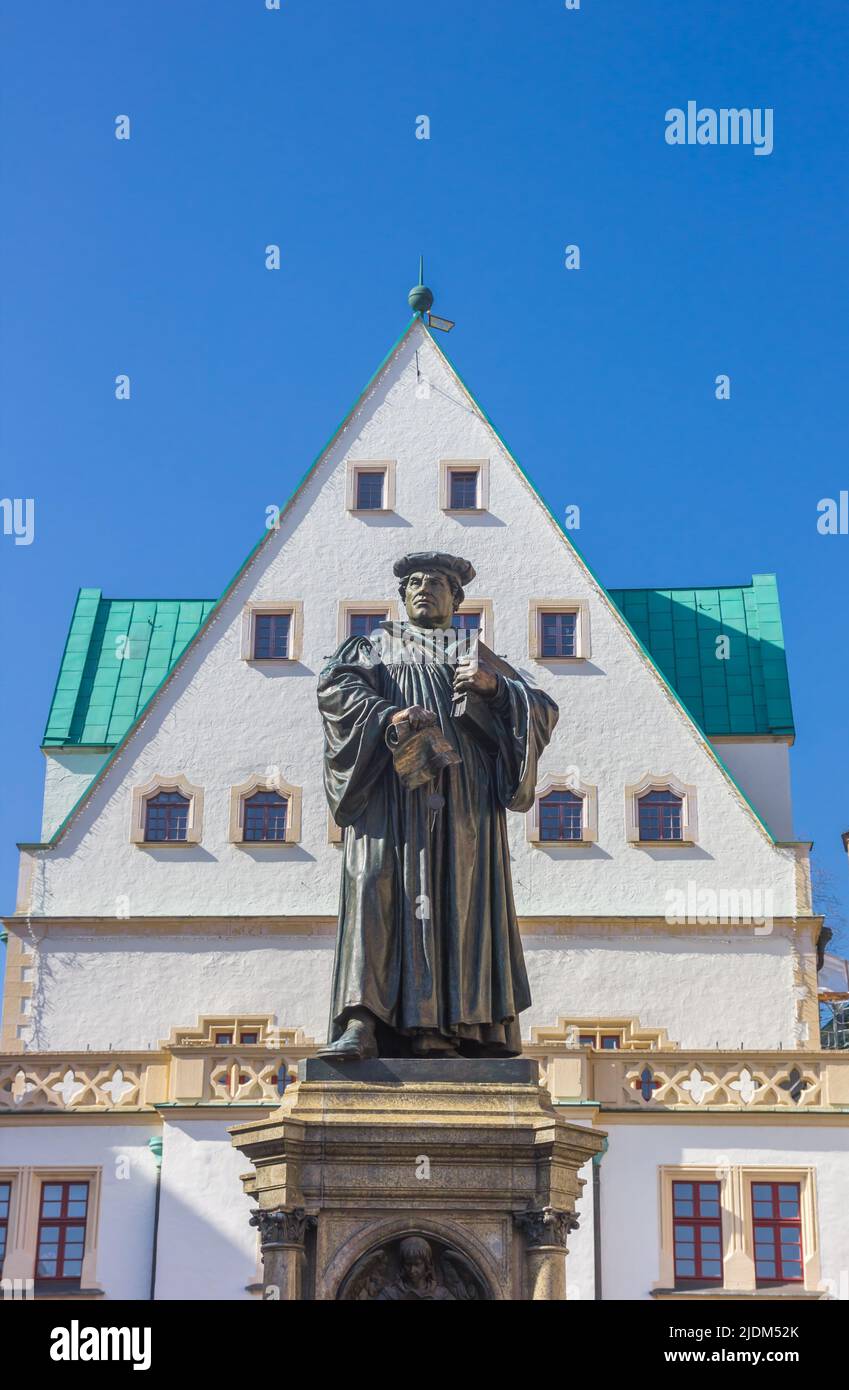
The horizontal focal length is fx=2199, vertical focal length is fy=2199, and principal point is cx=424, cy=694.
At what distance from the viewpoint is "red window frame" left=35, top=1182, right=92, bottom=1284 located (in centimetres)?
2638

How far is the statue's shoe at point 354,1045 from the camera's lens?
32.0 feet

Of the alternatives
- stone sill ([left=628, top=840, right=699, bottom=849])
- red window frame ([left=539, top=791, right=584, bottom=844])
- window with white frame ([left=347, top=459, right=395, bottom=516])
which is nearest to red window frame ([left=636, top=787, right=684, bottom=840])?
stone sill ([left=628, top=840, right=699, bottom=849])

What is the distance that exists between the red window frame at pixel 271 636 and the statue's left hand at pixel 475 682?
78.9 feet

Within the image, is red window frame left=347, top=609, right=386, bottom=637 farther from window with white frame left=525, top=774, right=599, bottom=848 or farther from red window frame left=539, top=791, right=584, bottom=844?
red window frame left=539, top=791, right=584, bottom=844

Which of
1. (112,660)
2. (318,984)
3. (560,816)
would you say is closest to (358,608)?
(560,816)

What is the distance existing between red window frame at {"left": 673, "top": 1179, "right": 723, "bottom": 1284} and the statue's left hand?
55.5 feet

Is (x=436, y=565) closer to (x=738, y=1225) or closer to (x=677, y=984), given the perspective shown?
(x=738, y=1225)

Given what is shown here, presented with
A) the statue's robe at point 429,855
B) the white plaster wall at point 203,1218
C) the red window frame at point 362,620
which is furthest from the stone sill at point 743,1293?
the statue's robe at point 429,855

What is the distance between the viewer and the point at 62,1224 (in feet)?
86.9

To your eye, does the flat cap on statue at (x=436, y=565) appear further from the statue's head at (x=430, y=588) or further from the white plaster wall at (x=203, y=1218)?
the white plaster wall at (x=203, y=1218)

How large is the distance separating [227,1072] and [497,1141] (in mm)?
17433

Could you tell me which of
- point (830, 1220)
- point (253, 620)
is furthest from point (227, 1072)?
point (253, 620)

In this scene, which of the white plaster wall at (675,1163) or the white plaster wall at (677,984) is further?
the white plaster wall at (677,984)
